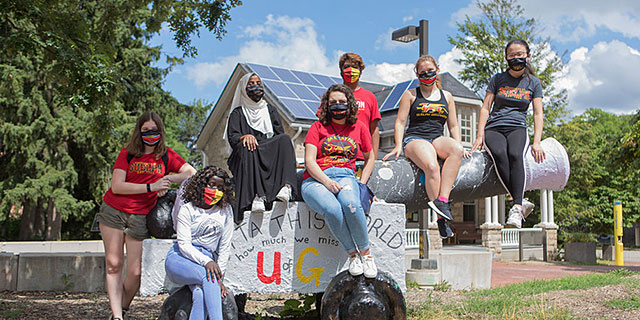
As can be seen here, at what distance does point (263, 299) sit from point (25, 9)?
4.79m

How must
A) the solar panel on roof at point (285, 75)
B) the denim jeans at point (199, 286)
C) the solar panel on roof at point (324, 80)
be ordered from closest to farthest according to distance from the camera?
the denim jeans at point (199, 286)
the solar panel on roof at point (285, 75)
the solar panel on roof at point (324, 80)

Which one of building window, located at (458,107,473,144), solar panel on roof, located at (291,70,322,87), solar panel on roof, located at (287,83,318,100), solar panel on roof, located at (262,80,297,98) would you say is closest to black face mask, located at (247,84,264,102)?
solar panel on roof, located at (262,80,297,98)

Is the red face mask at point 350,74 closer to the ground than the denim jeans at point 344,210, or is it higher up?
higher up

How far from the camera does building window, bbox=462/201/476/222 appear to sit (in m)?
24.9

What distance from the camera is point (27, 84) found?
18000mm

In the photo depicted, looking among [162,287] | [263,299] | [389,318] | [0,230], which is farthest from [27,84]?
[389,318]

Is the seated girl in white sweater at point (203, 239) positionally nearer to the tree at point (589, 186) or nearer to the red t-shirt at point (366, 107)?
the red t-shirt at point (366, 107)

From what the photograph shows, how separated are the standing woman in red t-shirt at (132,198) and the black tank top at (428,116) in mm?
1902

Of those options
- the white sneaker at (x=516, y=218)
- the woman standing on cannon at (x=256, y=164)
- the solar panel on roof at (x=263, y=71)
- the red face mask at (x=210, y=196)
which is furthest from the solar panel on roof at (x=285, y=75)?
the red face mask at (x=210, y=196)

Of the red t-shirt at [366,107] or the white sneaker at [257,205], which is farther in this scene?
the red t-shirt at [366,107]

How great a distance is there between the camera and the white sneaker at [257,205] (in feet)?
14.5

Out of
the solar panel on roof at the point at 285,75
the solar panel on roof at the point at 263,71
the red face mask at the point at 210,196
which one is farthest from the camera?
the solar panel on roof at the point at 285,75

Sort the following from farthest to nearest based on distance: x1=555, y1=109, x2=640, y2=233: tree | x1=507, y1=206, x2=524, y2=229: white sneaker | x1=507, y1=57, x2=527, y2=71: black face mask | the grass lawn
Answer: x1=555, y1=109, x2=640, y2=233: tree
the grass lawn
x1=507, y1=57, x2=527, y2=71: black face mask
x1=507, y1=206, x2=524, y2=229: white sneaker

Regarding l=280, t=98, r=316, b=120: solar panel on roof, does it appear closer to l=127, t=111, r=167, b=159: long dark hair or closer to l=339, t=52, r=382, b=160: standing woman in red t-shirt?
l=339, t=52, r=382, b=160: standing woman in red t-shirt
